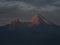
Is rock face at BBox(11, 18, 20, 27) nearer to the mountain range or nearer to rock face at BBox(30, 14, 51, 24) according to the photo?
the mountain range

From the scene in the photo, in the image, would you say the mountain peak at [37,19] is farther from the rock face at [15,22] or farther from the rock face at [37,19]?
the rock face at [15,22]

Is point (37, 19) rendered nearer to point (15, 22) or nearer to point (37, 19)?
point (37, 19)

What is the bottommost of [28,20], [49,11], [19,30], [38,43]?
[38,43]

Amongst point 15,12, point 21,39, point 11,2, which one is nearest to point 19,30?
point 21,39

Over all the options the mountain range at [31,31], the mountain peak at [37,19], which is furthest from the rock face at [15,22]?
the mountain peak at [37,19]

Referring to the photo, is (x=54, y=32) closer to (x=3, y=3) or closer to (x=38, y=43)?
(x=38, y=43)

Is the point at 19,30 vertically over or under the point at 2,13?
under

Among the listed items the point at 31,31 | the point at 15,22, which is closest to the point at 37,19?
the point at 31,31
